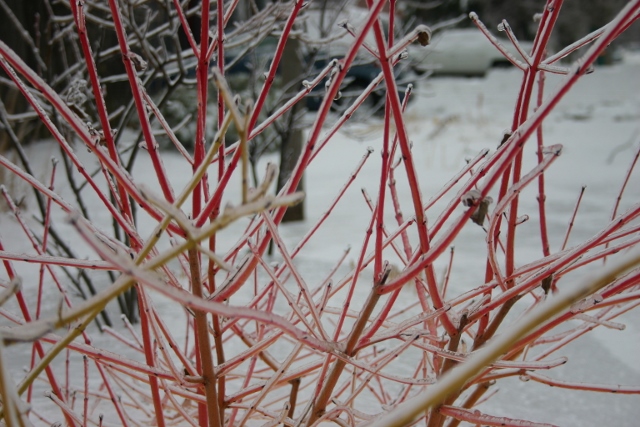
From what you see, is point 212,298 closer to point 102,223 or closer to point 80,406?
point 80,406

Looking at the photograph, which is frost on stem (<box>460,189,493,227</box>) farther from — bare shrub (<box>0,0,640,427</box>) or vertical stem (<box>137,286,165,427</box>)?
vertical stem (<box>137,286,165,427</box>)

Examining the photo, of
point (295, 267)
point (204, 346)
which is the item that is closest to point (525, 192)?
point (295, 267)

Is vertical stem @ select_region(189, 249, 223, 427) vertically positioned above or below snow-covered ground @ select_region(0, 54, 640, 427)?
above

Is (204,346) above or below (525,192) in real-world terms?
above

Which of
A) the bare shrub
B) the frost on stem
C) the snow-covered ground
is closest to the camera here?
the bare shrub

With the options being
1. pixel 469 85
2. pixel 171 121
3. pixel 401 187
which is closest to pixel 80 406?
pixel 401 187

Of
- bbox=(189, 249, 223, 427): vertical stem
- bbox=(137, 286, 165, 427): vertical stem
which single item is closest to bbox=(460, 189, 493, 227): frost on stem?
bbox=(189, 249, 223, 427): vertical stem

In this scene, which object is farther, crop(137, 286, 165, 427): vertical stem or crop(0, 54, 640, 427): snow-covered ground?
crop(0, 54, 640, 427): snow-covered ground

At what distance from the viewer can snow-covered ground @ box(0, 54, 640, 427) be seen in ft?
5.44

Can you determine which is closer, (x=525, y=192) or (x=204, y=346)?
(x=204, y=346)

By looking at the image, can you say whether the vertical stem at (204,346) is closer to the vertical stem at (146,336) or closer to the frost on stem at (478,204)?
the vertical stem at (146,336)

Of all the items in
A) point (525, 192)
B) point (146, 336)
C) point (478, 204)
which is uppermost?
point (478, 204)

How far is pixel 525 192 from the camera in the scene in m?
4.48

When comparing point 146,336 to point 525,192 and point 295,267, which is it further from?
point 525,192
